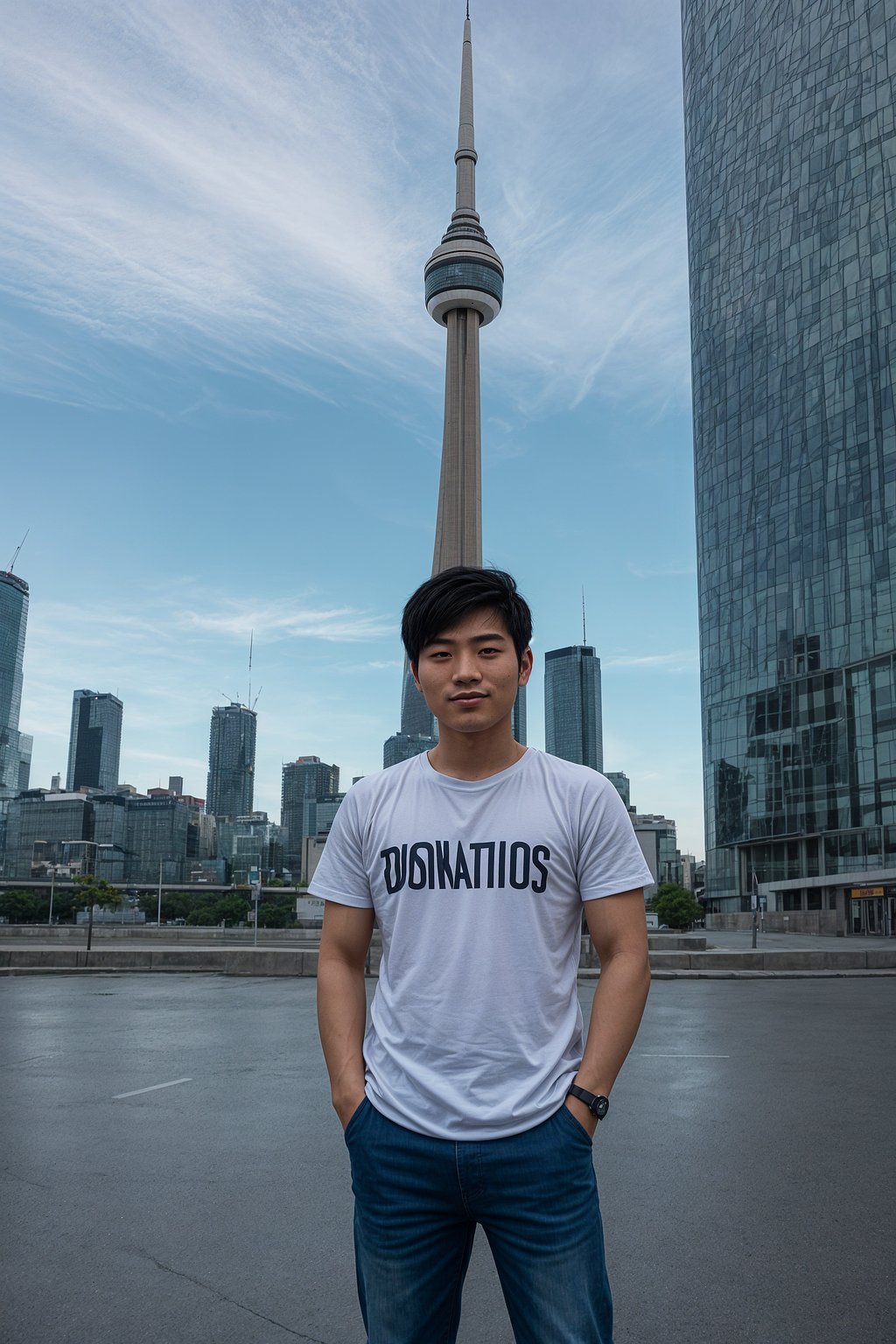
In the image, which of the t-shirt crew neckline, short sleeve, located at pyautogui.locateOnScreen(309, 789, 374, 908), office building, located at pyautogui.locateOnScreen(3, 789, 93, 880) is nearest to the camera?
the t-shirt crew neckline

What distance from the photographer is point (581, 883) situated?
251cm

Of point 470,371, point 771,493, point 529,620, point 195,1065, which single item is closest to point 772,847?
point 771,493

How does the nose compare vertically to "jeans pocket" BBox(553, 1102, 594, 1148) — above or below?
above

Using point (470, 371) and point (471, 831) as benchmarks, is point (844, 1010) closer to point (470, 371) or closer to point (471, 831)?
point (471, 831)

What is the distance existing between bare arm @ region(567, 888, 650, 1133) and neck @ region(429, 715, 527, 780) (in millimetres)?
395

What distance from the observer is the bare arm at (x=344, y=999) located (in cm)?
249

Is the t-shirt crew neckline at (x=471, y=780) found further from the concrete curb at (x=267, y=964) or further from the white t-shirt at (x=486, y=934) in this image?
the concrete curb at (x=267, y=964)

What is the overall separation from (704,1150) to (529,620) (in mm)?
5673

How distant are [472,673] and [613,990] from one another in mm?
797

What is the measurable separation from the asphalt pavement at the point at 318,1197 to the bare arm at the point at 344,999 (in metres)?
2.24

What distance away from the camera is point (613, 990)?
2.44 meters

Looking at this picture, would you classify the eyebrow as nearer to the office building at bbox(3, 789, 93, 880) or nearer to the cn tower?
the cn tower

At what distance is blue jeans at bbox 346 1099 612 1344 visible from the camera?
226 centimetres

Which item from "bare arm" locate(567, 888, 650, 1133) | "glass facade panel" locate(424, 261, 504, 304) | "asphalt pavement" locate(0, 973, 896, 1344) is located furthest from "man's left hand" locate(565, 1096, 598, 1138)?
"glass facade panel" locate(424, 261, 504, 304)
